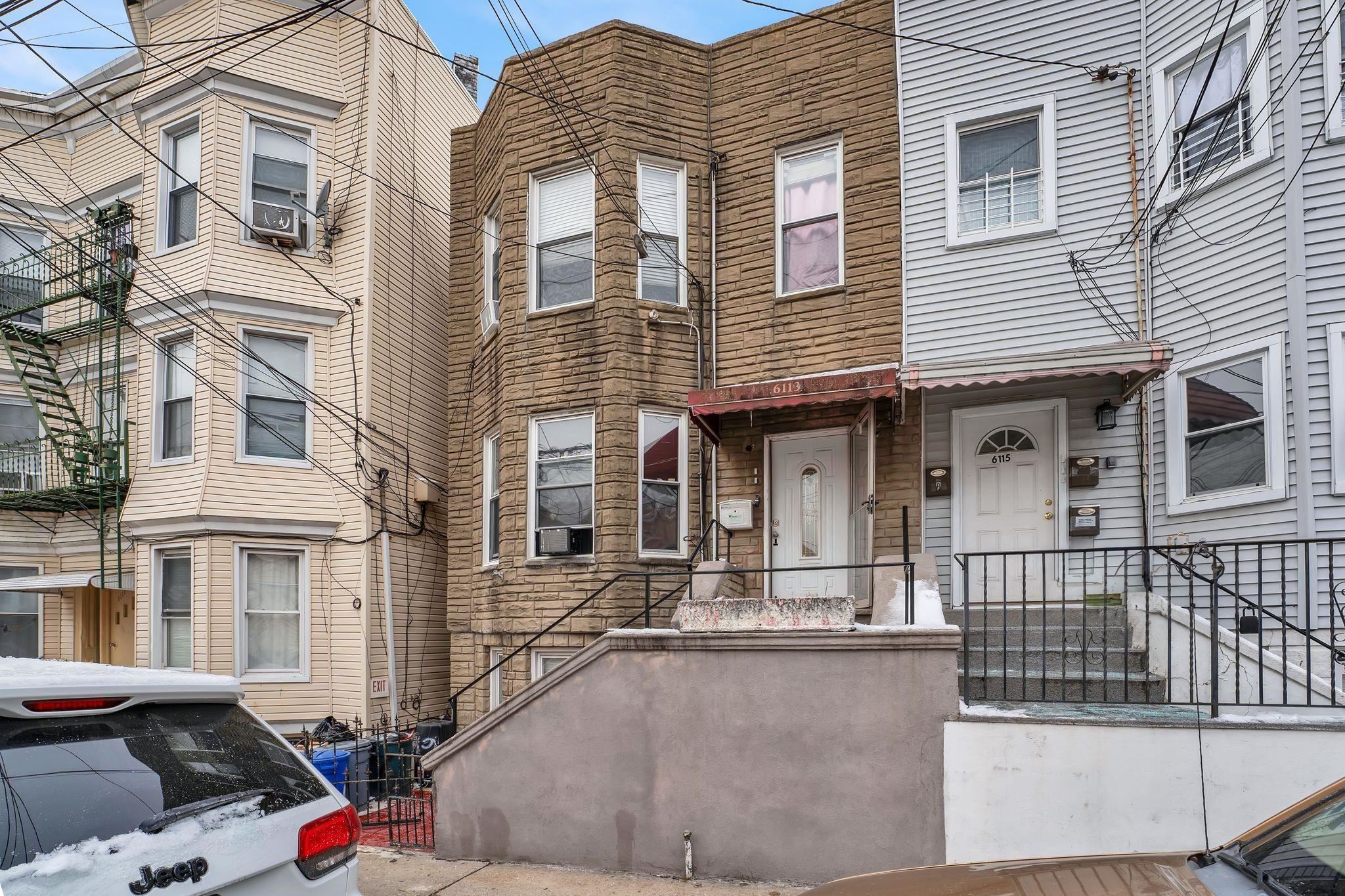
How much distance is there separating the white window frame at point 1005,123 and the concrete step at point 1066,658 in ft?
14.3

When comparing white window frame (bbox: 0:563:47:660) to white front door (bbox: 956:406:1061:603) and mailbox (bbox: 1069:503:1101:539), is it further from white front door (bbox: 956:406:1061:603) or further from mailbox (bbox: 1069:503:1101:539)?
mailbox (bbox: 1069:503:1101:539)

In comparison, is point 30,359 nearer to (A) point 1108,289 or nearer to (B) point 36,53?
(B) point 36,53

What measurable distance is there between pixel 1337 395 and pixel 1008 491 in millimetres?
2901

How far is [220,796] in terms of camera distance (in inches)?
117

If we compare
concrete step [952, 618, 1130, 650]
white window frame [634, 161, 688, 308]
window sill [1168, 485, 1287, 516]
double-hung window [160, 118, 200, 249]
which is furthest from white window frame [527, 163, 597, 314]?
window sill [1168, 485, 1287, 516]

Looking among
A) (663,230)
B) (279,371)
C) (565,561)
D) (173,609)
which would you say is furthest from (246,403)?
(663,230)

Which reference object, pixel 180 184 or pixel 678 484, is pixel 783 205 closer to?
pixel 678 484

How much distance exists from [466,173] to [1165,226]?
9.24m

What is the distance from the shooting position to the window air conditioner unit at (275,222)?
1256 cm

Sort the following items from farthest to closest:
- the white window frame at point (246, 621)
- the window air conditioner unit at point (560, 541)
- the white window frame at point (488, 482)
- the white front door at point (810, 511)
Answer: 1. the white window frame at point (246, 621)
2. the white window frame at point (488, 482)
3. the window air conditioner unit at point (560, 541)
4. the white front door at point (810, 511)

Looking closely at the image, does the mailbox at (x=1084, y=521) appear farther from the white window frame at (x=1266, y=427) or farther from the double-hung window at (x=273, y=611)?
the double-hung window at (x=273, y=611)

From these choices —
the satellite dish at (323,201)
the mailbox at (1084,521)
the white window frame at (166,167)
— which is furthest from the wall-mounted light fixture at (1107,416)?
the white window frame at (166,167)

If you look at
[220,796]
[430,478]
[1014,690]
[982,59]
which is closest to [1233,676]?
[1014,690]

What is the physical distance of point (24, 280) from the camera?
49.8 ft
